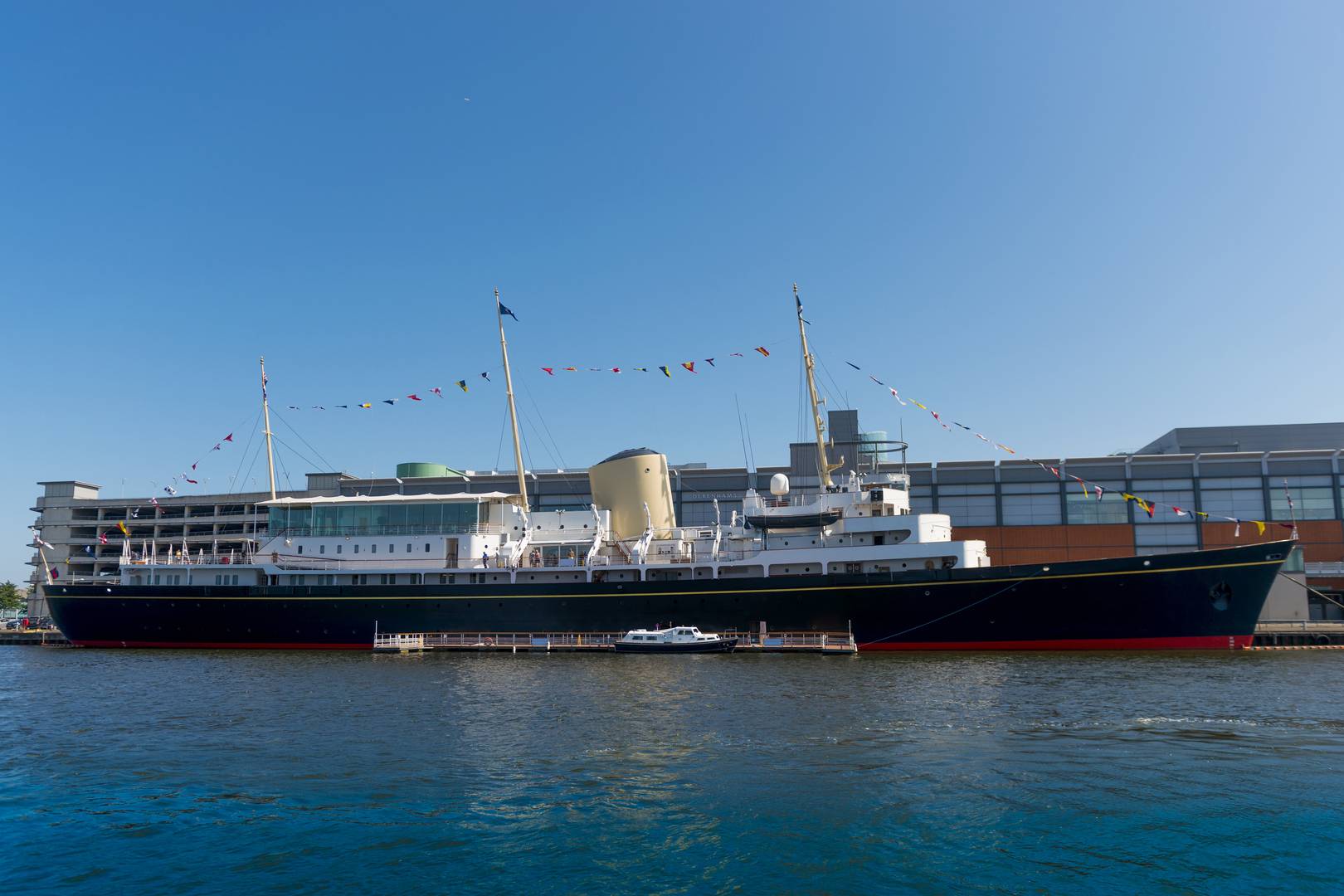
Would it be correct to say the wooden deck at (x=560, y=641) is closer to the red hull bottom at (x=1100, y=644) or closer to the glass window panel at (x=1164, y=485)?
the red hull bottom at (x=1100, y=644)

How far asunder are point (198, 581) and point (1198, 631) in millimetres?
48440

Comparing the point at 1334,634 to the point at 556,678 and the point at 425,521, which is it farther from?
the point at 425,521

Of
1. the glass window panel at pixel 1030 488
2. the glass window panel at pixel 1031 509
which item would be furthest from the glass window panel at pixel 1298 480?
the glass window panel at pixel 1031 509

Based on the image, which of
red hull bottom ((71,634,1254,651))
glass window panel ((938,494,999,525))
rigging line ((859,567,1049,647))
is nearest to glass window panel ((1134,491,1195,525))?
glass window panel ((938,494,999,525))

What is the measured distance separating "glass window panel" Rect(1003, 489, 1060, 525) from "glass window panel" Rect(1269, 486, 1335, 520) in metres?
13.9

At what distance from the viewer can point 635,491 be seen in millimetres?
45719

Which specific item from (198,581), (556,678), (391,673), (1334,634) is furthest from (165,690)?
(1334,634)

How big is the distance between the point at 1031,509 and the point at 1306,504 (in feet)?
57.5

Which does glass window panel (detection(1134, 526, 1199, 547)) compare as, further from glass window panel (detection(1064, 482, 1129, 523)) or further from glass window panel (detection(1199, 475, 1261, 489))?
glass window panel (detection(1199, 475, 1261, 489))

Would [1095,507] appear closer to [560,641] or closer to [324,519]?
[560,641]

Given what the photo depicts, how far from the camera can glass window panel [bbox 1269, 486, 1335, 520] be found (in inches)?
2302

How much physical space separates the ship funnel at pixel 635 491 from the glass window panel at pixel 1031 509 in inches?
1088

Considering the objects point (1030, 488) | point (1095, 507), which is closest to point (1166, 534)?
point (1095, 507)

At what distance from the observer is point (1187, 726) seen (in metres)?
Result: 20.3
